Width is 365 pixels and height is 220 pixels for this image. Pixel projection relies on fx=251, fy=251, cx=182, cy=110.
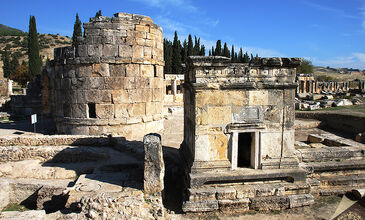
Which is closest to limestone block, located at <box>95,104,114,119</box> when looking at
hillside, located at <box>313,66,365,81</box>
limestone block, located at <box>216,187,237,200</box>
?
limestone block, located at <box>216,187,237,200</box>

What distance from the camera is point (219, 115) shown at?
6504 millimetres

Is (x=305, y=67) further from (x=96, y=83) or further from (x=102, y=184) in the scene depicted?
(x=102, y=184)

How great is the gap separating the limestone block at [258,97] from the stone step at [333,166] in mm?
2404

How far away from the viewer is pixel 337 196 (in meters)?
7.28

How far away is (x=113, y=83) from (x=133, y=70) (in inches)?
41.3

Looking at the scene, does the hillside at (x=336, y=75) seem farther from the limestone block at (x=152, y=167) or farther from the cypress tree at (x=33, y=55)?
the limestone block at (x=152, y=167)

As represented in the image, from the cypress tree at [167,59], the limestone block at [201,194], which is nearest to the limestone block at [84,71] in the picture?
the limestone block at [201,194]

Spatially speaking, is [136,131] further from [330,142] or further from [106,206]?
[330,142]

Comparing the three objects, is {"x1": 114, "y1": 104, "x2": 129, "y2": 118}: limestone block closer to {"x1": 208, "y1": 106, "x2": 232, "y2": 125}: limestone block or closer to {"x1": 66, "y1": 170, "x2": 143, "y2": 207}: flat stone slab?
{"x1": 66, "y1": 170, "x2": 143, "y2": 207}: flat stone slab

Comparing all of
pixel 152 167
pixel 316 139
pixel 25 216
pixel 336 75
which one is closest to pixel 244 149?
pixel 152 167

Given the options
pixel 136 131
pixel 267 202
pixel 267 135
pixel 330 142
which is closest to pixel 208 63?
pixel 267 135

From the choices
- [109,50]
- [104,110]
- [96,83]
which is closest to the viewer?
[109,50]

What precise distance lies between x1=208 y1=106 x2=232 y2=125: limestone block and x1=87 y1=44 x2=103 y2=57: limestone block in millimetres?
6592

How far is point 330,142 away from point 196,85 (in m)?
7.33
